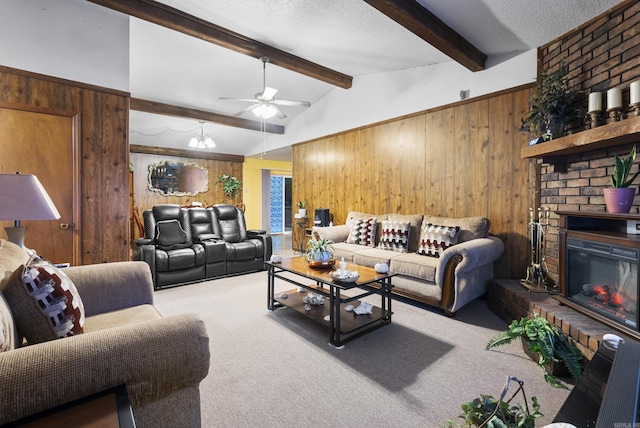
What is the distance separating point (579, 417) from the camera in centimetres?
92

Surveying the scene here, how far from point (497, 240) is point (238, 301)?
3023mm

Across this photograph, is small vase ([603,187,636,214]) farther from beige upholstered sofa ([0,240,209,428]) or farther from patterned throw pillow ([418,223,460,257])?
beige upholstered sofa ([0,240,209,428])

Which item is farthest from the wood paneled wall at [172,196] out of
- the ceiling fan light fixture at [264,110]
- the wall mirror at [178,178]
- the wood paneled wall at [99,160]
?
the ceiling fan light fixture at [264,110]

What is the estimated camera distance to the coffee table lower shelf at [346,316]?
250 centimetres

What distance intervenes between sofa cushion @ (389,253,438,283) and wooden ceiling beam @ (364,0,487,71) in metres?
2.22

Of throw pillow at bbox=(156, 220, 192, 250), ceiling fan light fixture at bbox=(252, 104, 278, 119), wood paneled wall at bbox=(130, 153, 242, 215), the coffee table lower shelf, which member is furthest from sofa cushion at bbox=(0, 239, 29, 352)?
wood paneled wall at bbox=(130, 153, 242, 215)

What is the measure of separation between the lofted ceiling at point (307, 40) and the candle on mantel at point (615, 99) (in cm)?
70

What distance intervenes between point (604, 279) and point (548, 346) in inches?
26.8

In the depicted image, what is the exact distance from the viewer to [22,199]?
1.73 metres

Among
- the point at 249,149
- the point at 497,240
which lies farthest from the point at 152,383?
the point at 249,149

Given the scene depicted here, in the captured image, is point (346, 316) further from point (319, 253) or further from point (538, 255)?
point (538, 255)

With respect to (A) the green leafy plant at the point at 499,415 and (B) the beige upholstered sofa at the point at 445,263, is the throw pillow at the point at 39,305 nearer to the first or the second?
(A) the green leafy plant at the point at 499,415

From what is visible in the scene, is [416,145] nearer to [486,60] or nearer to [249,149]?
[486,60]

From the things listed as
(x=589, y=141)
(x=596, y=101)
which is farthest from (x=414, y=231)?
(x=596, y=101)
